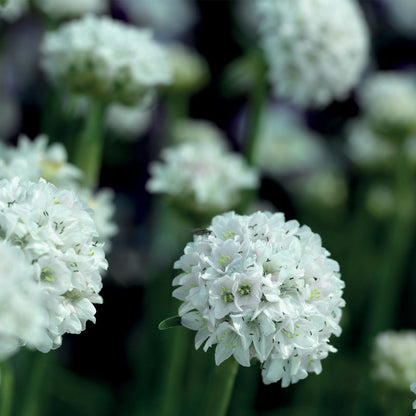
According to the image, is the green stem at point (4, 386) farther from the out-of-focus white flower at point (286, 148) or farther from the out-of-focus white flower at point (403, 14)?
the out-of-focus white flower at point (403, 14)

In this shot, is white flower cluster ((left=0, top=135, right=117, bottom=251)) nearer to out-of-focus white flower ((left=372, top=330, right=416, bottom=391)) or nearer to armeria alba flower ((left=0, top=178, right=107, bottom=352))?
armeria alba flower ((left=0, top=178, right=107, bottom=352))

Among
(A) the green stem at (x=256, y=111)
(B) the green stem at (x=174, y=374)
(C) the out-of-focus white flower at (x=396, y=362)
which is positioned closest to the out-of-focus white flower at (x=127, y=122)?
(A) the green stem at (x=256, y=111)

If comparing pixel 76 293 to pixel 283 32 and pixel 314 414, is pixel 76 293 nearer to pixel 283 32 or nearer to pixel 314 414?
pixel 283 32

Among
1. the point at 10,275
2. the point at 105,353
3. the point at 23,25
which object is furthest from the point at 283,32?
the point at 23,25

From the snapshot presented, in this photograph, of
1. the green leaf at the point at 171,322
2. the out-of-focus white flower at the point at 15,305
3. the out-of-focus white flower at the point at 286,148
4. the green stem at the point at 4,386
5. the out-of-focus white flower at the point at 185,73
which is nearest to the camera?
the out-of-focus white flower at the point at 15,305

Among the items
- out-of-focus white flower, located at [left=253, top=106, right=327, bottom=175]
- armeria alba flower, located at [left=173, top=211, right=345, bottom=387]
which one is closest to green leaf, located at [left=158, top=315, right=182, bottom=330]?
armeria alba flower, located at [left=173, top=211, right=345, bottom=387]

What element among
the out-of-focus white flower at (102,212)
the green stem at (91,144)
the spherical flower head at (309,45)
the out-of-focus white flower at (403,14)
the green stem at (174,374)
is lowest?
the green stem at (174,374)

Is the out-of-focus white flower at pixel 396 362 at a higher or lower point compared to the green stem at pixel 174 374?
higher
